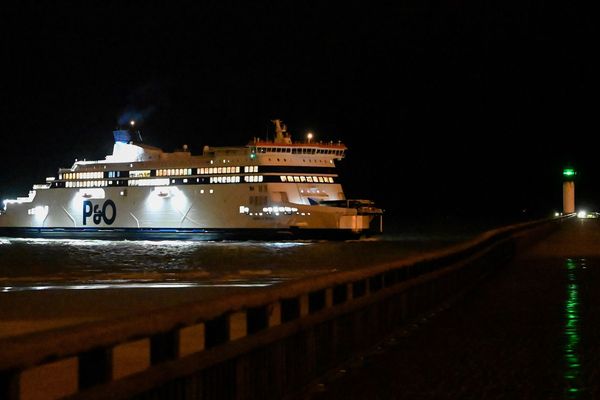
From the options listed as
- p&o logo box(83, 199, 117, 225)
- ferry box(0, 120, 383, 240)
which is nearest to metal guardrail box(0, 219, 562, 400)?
ferry box(0, 120, 383, 240)

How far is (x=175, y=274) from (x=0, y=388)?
24446mm

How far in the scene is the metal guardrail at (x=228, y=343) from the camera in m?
4.27

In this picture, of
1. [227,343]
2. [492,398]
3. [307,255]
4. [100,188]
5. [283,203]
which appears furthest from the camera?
[100,188]

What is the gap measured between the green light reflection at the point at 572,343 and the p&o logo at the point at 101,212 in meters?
54.5

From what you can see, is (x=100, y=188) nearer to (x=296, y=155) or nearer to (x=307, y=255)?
(x=296, y=155)

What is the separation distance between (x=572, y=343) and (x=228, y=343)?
5.07 meters

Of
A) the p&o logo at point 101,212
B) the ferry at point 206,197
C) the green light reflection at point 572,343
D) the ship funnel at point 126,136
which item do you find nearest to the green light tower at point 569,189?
the ferry at point 206,197

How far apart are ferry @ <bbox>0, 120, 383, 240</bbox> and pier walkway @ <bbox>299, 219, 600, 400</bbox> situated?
146 ft

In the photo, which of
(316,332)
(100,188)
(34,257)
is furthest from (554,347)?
(100,188)

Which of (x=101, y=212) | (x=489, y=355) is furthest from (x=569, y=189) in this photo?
(x=489, y=355)

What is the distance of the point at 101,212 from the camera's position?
6962 centimetres

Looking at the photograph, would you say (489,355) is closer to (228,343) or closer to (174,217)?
(228,343)

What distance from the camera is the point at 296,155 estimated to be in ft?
209

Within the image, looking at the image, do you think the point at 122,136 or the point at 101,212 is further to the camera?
the point at 122,136
